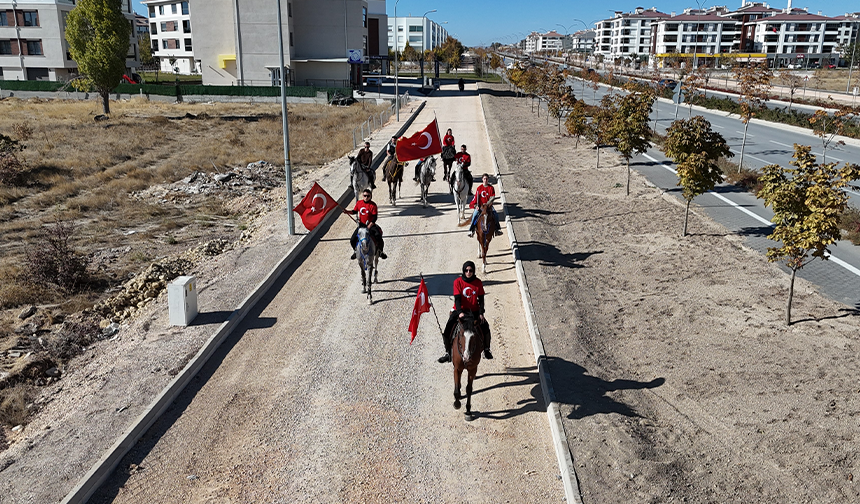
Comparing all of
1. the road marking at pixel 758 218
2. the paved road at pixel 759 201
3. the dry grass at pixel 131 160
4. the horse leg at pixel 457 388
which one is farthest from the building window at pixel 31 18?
the horse leg at pixel 457 388

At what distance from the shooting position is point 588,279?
52.1 feet

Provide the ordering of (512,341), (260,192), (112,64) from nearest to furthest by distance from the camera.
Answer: (512,341)
(260,192)
(112,64)

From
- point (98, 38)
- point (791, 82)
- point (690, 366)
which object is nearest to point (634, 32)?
point (791, 82)

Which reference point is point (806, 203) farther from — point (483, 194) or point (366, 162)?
point (366, 162)

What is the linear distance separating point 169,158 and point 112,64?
2530cm

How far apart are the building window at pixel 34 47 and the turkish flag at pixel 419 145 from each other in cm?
7814

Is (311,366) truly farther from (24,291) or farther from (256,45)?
(256,45)

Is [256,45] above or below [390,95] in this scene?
above

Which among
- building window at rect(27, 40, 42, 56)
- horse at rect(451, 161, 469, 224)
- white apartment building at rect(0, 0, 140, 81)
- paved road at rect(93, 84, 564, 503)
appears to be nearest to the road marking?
paved road at rect(93, 84, 564, 503)

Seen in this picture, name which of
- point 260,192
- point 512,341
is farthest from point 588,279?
point 260,192

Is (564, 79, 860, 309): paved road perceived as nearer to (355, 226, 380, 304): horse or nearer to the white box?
(355, 226, 380, 304): horse

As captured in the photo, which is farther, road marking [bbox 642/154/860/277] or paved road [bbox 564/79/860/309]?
road marking [bbox 642/154/860/277]

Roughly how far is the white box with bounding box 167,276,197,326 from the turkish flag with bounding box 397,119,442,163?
32.4ft

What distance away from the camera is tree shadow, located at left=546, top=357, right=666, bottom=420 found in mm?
10039
